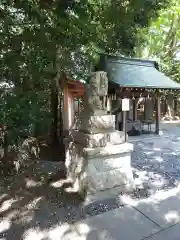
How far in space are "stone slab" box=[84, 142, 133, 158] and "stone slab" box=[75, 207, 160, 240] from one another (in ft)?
2.87

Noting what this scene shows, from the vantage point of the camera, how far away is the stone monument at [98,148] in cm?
340

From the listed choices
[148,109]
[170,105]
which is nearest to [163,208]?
[148,109]

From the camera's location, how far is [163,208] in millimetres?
3109

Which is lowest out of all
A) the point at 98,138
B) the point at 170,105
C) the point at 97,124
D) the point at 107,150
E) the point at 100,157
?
the point at 100,157

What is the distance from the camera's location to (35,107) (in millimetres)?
3803

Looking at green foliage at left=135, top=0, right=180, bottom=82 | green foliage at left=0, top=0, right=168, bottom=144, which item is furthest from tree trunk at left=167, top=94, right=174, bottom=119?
green foliage at left=0, top=0, right=168, bottom=144

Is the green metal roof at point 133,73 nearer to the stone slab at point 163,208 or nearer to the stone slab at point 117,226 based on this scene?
the stone slab at point 163,208

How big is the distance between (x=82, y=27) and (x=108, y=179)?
2533mm

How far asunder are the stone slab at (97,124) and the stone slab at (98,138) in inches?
2.8

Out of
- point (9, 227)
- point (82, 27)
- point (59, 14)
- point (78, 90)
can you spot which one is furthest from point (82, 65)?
point (9, 227)

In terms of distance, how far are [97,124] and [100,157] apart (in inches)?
21.5

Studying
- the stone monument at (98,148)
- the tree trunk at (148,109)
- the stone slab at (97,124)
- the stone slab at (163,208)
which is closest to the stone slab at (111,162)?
the stone monument at (98,148)

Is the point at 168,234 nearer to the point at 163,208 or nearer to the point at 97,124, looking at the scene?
the point at 163,208

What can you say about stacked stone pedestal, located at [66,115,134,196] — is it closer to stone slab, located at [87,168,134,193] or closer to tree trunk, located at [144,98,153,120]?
stone slab, located at [87,168,134,193]
